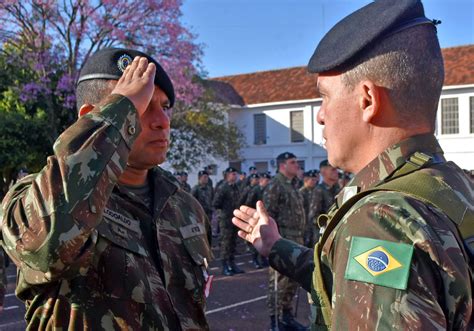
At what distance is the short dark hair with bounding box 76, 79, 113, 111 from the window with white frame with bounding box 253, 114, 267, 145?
3036 cm

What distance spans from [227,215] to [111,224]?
10.4 m

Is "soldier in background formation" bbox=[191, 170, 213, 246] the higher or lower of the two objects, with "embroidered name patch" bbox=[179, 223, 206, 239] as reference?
lower

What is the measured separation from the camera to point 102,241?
6.53 feet

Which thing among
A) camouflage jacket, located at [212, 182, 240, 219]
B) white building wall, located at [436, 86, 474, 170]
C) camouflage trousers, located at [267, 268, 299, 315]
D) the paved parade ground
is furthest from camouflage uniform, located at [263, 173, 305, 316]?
white building wall, located at [436, 86, 474, 170]

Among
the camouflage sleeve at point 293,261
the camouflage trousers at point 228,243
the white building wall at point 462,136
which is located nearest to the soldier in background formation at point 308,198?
the camouflage trousers at point 228,243

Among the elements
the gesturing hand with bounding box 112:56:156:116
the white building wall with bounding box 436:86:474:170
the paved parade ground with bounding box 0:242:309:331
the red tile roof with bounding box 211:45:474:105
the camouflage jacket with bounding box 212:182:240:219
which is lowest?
the paved parade ground with bounding box 0:242:309:331

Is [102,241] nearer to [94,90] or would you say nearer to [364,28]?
[94,90]

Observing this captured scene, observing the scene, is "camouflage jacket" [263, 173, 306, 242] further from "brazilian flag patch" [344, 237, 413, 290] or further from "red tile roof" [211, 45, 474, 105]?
"red tile roof" [211, 45, 474, 105]

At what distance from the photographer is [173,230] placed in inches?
91.4

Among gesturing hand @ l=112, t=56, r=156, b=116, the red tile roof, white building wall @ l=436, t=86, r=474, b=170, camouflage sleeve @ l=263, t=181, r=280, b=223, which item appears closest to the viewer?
gesturing hand @ l=112, t=56, r=156, b=116

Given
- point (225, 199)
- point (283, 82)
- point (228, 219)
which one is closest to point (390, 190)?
point (228, 219)

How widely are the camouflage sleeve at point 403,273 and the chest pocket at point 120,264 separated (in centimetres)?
87

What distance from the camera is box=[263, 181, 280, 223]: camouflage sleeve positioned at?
8.81 metres

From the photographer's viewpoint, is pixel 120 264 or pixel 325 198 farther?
pixel 325 198
